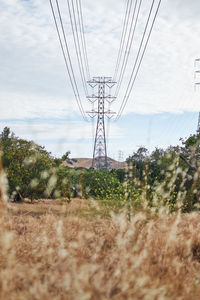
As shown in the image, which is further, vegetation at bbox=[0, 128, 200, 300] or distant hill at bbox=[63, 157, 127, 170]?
distant hill at bbox=[63, 157, 127, 170]

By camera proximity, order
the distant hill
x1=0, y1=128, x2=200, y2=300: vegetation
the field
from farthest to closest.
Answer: the distant hill < x1=0, y1=128, x2=200, y2=300: vegetation < the field

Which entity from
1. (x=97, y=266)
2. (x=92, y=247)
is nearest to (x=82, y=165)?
(x=92, y=247)

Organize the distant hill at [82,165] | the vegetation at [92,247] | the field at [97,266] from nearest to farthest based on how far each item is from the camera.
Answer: the field at [97,266], the vegetation at [92,247], the distant hill at [82,165]

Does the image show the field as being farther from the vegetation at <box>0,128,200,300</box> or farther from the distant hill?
the distant hill

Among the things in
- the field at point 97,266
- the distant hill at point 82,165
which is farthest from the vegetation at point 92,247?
the distant hill at point 82,165

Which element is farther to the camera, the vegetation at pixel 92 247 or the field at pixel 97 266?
the vegetation at pixel 92 247

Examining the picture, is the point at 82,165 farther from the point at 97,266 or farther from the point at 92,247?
the point at 97,266

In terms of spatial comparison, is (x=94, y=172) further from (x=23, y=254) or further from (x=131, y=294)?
(x=131, y=294)

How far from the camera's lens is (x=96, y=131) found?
34.0m

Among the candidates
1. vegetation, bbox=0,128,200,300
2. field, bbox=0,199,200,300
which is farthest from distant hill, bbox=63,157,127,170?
field, bbox=0,199,200,300

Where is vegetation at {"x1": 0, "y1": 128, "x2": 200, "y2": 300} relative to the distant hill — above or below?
below

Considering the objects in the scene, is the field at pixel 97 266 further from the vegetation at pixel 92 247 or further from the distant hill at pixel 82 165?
the distant hill at pixel 82 165

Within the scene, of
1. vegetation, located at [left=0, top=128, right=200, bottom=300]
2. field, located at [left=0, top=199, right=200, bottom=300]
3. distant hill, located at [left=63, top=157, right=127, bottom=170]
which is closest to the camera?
field, located at [left=0, top=199, right=200, bottom=300]

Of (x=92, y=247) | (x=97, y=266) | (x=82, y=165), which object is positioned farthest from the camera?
(x=82, y=165)
